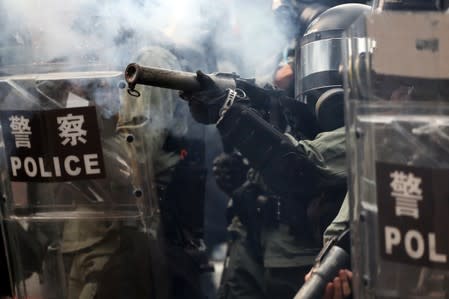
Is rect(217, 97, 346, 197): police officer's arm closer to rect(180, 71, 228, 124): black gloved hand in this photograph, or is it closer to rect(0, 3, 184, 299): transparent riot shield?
rect(180, 71, 228, 124): black gloved hand

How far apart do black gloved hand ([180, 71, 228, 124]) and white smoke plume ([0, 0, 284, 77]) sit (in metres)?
0.32

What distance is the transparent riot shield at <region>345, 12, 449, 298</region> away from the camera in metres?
2.04

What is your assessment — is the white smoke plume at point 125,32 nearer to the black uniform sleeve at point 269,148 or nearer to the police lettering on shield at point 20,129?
the police lettering on shield at point 20,129

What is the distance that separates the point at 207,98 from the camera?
327 cm

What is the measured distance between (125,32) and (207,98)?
62 cm

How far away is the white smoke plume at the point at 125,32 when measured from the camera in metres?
3.37

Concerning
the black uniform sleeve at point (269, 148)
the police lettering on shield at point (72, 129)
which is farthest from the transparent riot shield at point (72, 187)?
the black uniform sleeve at point (269, 148)

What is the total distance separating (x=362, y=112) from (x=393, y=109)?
0.10 m

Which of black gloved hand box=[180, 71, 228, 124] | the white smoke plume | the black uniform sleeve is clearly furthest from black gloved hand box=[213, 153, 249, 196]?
black gloved hand box=[180, 71, 228, 124]

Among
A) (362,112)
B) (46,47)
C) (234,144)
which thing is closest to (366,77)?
(362,112)

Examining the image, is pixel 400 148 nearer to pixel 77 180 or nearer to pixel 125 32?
pixel 77 180

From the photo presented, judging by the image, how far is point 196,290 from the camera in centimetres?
399

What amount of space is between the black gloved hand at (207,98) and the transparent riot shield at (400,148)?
1.05 meters

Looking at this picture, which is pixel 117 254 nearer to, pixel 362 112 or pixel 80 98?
pixel 80 98
